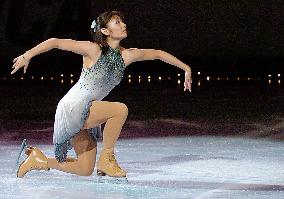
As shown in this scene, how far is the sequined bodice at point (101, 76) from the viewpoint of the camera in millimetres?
4453

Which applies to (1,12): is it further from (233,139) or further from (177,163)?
(177,163)

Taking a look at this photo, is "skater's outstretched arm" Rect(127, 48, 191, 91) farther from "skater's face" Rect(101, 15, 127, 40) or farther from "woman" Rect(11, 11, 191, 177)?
"skater's face" Rect(101, 15, 127, 40)

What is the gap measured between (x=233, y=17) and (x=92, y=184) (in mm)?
8916

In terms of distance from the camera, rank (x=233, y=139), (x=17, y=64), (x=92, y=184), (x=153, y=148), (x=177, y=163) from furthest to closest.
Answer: (x=233, y=139), (x=153, y=148), (x=177, y=163), (x=92, y=184), (x=17, y=64)

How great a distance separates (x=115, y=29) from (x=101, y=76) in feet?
0.87

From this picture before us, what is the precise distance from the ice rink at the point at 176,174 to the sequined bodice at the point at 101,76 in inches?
19.2

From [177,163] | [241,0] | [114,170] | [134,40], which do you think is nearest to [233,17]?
[241,0]

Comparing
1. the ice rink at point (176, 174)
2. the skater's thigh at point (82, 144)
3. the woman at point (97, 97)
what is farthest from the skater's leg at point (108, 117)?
the ice rink at point (176, 174)

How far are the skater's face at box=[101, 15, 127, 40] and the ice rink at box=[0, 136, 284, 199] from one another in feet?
2.60

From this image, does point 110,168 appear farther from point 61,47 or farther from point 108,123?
point 61,47

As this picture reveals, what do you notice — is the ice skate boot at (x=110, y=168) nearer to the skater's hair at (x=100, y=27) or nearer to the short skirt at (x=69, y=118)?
the short skirt at (x=69, y=118)

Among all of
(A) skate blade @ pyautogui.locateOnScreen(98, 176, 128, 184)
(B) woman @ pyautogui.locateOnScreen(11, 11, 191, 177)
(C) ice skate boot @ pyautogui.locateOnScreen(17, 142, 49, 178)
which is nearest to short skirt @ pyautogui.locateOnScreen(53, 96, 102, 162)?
(B) woman @ pyautogui.locateOnScreen(11, 11, 191, 177)

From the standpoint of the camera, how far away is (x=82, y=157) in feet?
15.0

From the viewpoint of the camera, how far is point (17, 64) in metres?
4.12
